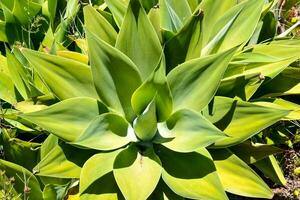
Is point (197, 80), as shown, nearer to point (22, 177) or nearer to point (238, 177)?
point (238, 177)

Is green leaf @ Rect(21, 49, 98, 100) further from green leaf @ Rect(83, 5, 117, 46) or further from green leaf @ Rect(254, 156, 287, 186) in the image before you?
green leaf @ Rect(254, 156, 287, 186)

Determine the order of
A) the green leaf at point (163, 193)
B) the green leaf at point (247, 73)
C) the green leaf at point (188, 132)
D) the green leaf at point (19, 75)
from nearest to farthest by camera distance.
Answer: the green leaf at point (188, 132)
the green leaf at point (163, 193)
the green leaf at point (247, 73)
the green leaf at point (19, 75)

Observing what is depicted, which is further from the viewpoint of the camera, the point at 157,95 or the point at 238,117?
the point at 238,117

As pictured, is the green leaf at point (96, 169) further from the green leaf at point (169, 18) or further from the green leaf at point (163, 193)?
the green leaf at point (169, 18)

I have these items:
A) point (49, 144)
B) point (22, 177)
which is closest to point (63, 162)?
point (49, 144)

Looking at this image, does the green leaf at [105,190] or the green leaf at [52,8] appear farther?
the green leaf at [52,8]

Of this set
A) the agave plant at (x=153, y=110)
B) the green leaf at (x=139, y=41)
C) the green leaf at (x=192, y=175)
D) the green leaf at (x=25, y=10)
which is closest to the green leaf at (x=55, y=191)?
the agave plant at (x=153, y=110)
